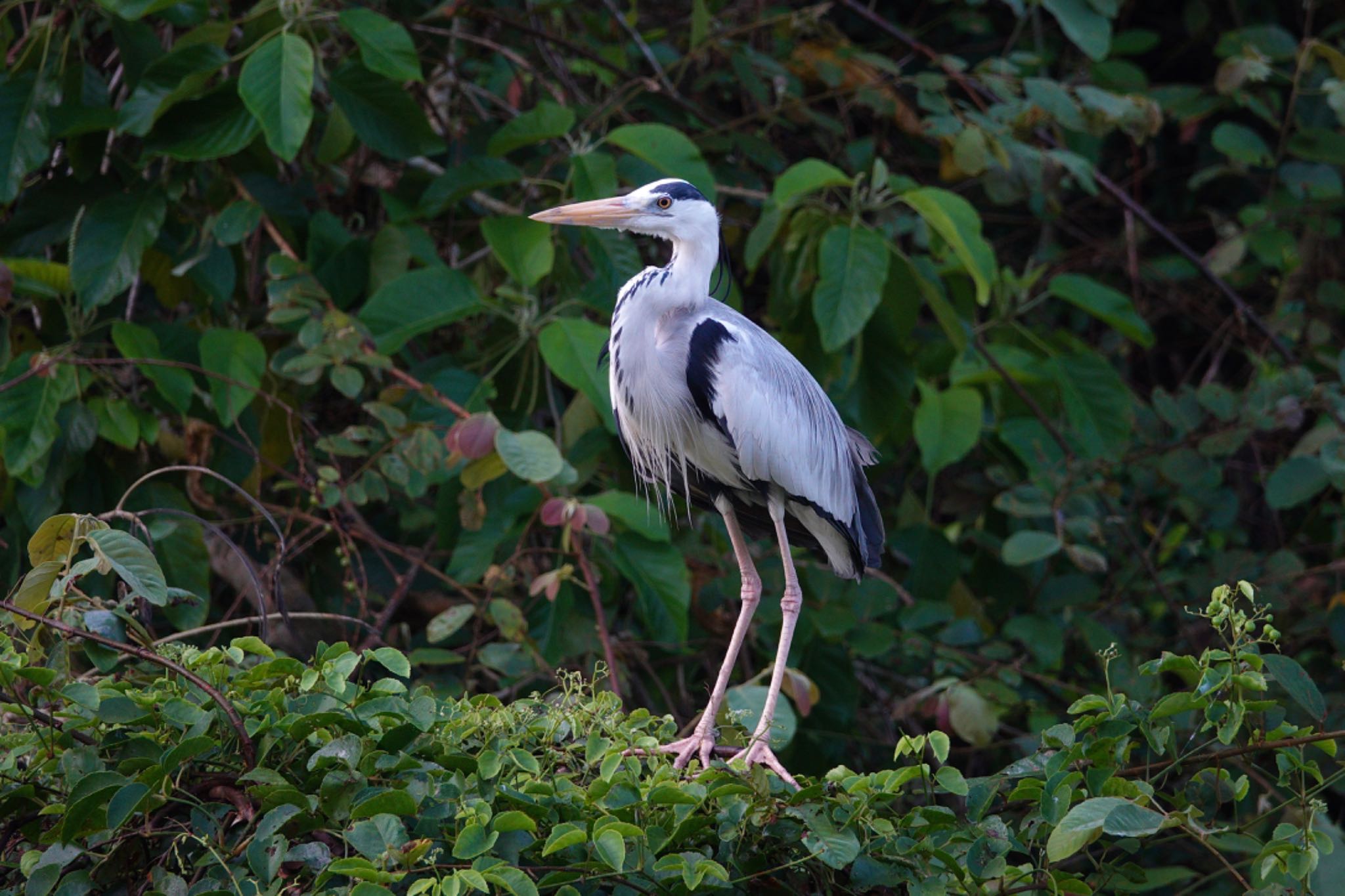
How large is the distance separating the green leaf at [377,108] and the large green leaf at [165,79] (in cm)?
29

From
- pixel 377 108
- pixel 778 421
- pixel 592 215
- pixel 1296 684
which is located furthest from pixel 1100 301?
pixel 1296 684

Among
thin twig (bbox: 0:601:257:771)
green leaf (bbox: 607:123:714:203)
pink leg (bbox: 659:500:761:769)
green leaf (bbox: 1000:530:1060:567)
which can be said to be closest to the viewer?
thin twig (bbox: 0:601:257:771)

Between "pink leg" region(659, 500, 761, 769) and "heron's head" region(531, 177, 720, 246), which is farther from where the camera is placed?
"heron's head" region(531, 177, 720, 246)

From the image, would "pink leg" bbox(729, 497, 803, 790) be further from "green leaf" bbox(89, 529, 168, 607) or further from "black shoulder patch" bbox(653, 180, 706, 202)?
"green leaf" bbox(89, 529, 168, 607)

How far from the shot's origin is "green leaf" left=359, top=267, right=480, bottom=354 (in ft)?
10.4

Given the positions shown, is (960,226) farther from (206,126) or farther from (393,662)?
(393,662)

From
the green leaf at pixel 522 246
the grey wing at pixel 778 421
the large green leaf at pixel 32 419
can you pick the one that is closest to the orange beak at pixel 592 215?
the grey wing at pixel 778 421

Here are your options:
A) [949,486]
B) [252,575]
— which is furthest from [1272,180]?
[252,575]

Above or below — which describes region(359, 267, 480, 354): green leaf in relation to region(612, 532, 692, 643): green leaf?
above

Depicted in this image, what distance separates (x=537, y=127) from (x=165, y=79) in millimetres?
897

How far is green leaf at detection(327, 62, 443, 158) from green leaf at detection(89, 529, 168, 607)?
1623 mm

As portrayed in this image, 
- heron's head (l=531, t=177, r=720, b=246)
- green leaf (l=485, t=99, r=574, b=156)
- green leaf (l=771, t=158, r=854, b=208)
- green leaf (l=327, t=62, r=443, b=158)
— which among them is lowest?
green leaf (l=771, t=158, r=854, b=208)

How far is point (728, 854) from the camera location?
5.94 ft

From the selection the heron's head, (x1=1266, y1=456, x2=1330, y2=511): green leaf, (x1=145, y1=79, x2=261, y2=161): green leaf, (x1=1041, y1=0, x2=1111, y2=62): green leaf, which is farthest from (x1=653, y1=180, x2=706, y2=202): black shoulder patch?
(x1=1266, y1=456, x2=1330, y2=511): green leaf
